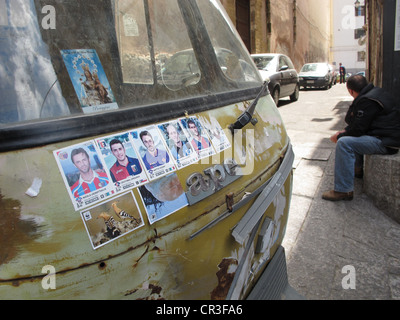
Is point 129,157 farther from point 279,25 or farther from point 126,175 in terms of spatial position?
point 279,25

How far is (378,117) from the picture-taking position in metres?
3.46

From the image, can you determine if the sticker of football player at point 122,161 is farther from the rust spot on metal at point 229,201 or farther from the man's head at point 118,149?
the rust spot on metal at point 229,201

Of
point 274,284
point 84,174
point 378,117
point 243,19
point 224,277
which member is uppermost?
point 243,19

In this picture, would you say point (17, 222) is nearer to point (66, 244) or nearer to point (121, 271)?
point (66, 244)

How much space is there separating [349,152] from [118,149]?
10.6 feet

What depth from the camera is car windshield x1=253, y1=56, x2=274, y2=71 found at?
980 centimetres

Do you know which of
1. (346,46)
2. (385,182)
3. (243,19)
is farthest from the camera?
(346,46)

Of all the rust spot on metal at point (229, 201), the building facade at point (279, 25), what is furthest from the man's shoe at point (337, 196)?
the building facade at point (279, 25)

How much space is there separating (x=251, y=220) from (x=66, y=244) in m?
0.69

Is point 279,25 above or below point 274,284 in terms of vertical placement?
above

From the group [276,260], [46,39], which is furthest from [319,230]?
[46,39]

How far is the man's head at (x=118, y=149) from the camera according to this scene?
995mm

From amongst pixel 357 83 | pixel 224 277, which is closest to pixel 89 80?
pixel 224 277

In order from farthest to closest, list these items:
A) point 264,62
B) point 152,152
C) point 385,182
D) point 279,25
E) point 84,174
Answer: point 279,25 → point 264,62 → point 385,182 → point 152,152 → point 84,174
